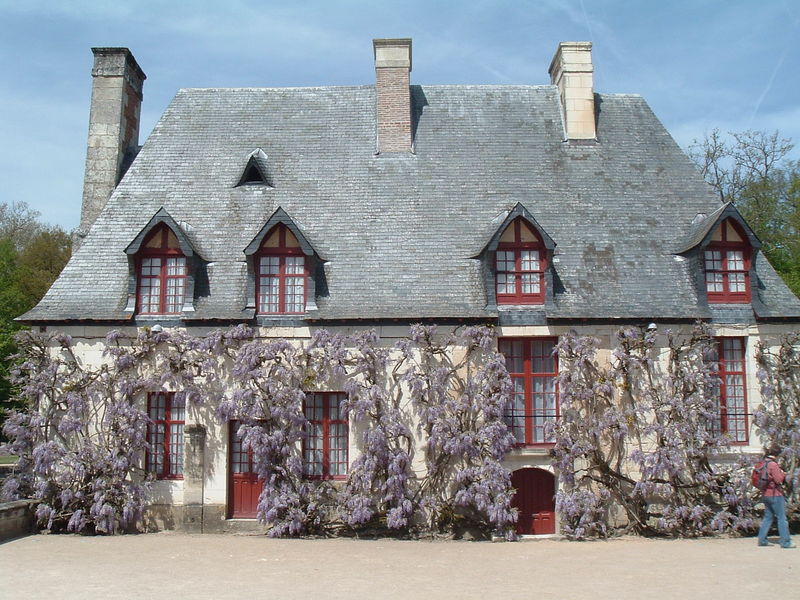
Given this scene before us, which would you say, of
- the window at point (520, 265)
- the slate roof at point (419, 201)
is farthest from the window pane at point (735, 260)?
the window at point (520, 265)

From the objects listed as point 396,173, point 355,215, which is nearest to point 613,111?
point 396,173

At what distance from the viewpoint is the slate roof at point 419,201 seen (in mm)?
14547

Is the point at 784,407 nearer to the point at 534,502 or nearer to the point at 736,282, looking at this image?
the point at 736,282

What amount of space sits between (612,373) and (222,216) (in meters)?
8.91

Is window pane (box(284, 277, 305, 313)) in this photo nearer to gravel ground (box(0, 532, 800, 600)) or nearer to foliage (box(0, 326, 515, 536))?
foliage (box(0, 326, 515, 536))

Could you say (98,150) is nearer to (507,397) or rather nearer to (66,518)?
(66,518)

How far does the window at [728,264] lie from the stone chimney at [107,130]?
13650 millimetres

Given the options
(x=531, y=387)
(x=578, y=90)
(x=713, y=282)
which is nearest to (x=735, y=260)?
(x=713, y=282)

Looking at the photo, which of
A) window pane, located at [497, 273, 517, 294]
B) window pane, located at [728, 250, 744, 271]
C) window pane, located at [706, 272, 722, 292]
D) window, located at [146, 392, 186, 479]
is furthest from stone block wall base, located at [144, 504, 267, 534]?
window pane, located at [728, 250, 744, 271]

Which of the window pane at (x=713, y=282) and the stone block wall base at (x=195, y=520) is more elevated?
the window pane at (x=713, y=282)

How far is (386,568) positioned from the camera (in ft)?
34.4

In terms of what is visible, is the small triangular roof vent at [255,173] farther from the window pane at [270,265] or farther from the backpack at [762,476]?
the backpack at [762,476]

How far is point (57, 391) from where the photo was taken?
1398 cm

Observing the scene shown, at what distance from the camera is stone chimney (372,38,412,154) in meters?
17.2
